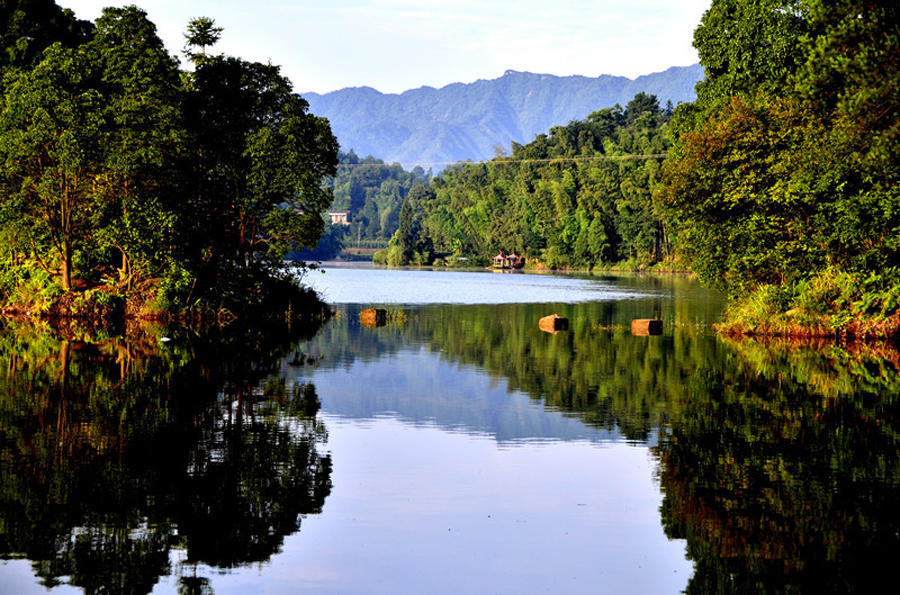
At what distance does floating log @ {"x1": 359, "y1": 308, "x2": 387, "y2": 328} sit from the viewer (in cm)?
4941

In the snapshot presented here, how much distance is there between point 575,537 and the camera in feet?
43.7

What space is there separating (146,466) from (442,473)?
532cm

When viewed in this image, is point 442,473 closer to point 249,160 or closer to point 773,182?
point 773,182

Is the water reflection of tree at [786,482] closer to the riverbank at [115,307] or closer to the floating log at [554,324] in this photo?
the floating log at [554,324]

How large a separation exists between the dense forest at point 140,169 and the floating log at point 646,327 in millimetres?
17636

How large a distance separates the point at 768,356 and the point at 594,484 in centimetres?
2003

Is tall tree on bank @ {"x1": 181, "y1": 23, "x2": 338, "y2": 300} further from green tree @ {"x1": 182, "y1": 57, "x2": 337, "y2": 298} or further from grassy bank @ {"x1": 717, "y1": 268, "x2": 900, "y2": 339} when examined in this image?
grassy bank @ {"x1": 717, "y1": 268, "x2": 900, "y2": 339}

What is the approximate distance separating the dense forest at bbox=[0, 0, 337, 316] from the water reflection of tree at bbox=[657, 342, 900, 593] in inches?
1040

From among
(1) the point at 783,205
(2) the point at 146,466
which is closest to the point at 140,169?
(2) the point at 146,466

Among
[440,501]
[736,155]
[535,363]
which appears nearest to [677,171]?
[736,155]

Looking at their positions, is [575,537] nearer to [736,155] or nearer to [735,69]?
[736,155]

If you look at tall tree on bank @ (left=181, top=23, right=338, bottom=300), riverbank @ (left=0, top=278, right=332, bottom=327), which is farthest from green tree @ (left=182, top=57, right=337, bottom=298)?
riverbank @ (left=0, top=278, right=332, bottom=327)

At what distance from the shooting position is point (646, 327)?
144 ft

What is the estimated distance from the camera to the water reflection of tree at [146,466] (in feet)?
40.1
